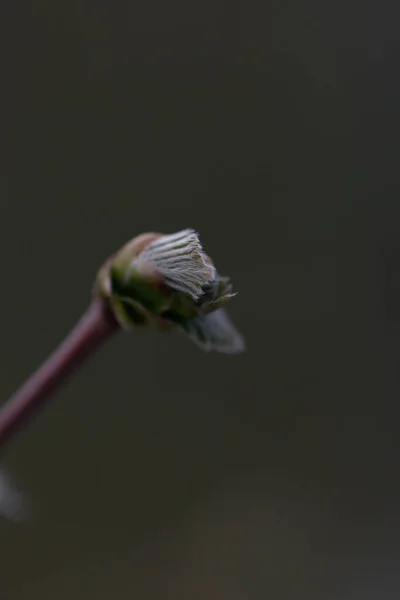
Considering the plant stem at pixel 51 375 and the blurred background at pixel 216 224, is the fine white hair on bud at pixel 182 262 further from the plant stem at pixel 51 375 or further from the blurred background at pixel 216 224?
the blurred background at pixel 216 224

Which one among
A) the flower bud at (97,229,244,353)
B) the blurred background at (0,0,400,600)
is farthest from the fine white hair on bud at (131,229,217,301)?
the blurred background at (0,0,400,600)

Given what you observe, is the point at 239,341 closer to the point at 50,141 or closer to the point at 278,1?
the point at 50,141

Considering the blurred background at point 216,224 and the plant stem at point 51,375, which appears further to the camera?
the blurred background at point 216,224

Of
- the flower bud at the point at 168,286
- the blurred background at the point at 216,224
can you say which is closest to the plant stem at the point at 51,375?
the flower bud at the point at 168,286

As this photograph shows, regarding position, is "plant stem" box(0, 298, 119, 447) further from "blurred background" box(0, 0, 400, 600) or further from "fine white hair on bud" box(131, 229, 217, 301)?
"blurred background" box(0, 0, 400, 600)

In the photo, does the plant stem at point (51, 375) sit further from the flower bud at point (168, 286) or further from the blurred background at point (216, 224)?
the blurred background at point (216, 224)

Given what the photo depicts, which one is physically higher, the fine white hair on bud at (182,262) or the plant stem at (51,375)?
the fine white hair on bud at (182,262)

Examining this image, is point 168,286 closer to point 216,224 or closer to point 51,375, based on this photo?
point 51,375
